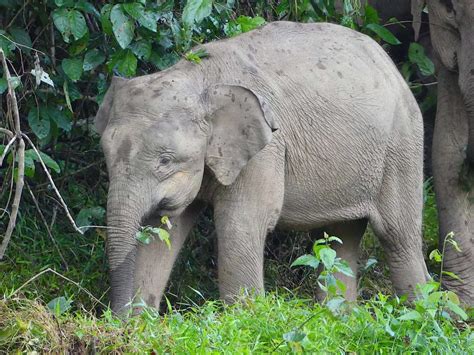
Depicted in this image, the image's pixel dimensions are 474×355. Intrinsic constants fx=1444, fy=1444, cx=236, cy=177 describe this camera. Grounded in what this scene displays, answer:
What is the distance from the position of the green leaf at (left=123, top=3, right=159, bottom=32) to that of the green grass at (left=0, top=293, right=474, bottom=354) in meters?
1.70

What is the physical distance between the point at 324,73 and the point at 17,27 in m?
1.62

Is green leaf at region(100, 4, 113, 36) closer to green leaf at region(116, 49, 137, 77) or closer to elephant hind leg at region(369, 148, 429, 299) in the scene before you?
green leaf at region(116, 49, 137, 77)

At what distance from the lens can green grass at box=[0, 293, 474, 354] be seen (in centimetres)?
518

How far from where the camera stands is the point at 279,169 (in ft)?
22.6

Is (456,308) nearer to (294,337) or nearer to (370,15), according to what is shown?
(294,337)

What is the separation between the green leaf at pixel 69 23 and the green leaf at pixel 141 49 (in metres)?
0.26

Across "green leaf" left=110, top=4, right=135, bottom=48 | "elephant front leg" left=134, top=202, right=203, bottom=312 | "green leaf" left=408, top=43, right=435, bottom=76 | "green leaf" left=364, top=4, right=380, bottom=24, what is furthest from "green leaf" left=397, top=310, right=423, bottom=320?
"green leaf" left=408, top=43, right=435, bottom=76

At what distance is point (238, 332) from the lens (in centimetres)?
542

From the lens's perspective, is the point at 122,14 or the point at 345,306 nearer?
Result: the point at 345,306

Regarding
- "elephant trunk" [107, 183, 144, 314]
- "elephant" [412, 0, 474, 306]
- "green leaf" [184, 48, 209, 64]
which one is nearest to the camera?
"elephant trunk" [107, 183, 144, 314]

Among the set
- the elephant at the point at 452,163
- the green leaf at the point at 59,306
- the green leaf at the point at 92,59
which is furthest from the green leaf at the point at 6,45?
the elephant at the point at 452,163

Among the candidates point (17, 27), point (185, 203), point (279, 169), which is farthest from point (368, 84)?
point (17, 27)

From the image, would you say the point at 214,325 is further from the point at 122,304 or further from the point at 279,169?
the point at 279,169

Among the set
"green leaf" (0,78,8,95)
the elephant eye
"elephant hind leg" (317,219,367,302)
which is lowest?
"elephant hind leg" (317,219,367,302)
